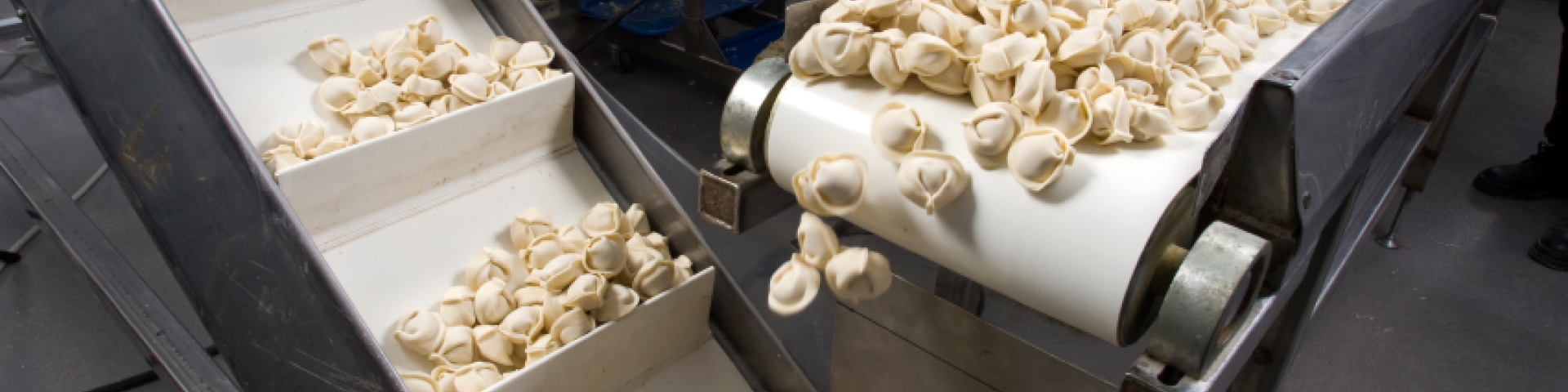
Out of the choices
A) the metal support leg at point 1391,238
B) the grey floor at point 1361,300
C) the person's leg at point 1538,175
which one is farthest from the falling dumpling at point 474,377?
the person's leg at point 1538,175

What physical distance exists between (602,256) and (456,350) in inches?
8.9

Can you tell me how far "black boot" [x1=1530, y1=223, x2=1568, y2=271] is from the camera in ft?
7.52

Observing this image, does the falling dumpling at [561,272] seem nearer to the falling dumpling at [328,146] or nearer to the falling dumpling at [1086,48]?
the falling dumpling at [328,146]

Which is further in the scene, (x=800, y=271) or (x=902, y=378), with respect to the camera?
(x=902, y=378)

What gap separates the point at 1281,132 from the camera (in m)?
0.64

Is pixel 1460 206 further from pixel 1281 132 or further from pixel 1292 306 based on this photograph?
pixel 1281 132

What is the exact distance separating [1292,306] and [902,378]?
0.67 m

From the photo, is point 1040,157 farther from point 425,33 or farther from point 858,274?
point 425,33

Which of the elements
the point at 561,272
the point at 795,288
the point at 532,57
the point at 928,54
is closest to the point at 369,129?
the point at 532,57

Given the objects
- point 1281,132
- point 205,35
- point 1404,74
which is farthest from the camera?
point 205,35

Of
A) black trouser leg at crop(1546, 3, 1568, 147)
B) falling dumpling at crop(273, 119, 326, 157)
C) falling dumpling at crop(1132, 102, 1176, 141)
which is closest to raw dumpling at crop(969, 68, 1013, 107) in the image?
falling dumpling at crop(1132, 102, 1176, 141)

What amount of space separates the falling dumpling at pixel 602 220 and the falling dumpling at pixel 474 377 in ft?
0.87

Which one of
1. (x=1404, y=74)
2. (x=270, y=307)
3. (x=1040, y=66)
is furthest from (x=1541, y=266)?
(x=270, y=307)

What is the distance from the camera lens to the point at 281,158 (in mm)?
1225
